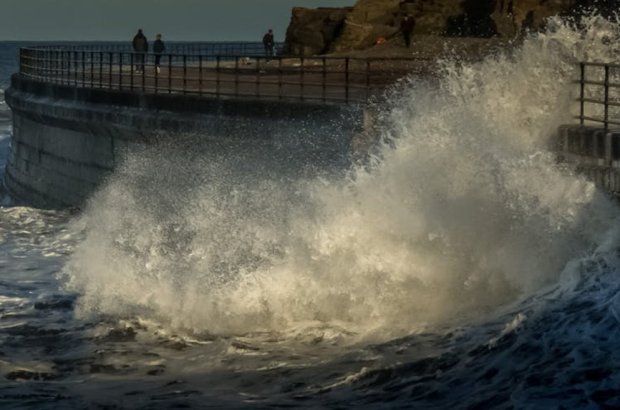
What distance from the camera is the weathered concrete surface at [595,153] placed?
1405 centimetres

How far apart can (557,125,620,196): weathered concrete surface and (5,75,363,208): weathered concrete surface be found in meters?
4.32

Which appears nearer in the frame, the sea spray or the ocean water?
the ocean water

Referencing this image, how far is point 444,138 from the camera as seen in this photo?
15.8 metres

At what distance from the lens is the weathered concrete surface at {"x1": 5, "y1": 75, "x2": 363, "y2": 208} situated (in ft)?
67.8

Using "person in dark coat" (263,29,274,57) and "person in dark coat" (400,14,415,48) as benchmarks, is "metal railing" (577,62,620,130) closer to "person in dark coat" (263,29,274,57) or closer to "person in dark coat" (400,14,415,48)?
"person in dark coat" (400,14,415,48)

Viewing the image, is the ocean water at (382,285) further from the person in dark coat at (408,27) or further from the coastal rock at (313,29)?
the coastal rock at (313,29)

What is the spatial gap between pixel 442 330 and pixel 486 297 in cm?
102

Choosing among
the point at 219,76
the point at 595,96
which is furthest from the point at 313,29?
the point at 595,96

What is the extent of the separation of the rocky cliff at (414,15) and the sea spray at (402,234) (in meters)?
27.3

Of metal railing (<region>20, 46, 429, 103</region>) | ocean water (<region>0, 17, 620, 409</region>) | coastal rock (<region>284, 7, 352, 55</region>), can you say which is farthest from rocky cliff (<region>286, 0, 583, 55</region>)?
ocean water (<region>0, 17, 620, 409</region>)

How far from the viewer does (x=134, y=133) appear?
2572cm

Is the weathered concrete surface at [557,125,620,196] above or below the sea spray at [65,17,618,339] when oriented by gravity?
above

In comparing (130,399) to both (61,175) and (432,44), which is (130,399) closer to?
(61,175)

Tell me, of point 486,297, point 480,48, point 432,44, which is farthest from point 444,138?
point 432,44
